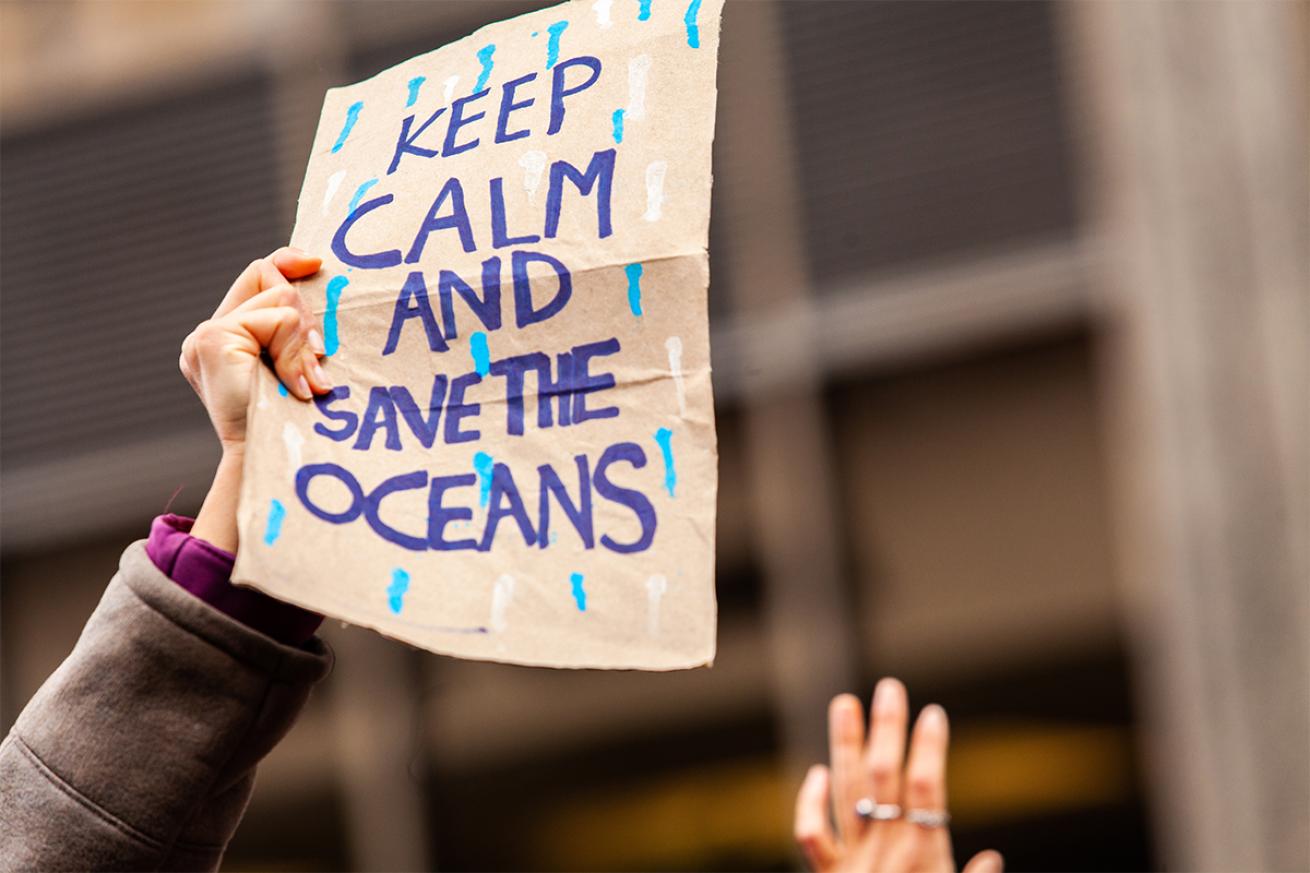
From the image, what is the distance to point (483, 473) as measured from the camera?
5.34 ft

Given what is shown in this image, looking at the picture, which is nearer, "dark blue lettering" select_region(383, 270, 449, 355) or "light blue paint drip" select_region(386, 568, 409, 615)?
"light blue paint drip" select_region(386, 568, 409, 615)

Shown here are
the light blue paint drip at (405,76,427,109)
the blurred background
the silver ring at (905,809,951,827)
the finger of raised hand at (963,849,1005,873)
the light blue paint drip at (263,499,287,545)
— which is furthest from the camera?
the blurred background

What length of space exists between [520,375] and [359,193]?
282mm

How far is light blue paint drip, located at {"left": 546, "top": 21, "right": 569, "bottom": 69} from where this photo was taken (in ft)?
6.01

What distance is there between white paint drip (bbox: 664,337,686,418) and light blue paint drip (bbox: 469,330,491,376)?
0.57 ft

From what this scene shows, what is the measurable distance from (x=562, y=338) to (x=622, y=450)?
0.13 meters

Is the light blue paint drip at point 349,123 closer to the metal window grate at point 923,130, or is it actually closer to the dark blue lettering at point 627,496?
the dark blue lettering at point 627,496

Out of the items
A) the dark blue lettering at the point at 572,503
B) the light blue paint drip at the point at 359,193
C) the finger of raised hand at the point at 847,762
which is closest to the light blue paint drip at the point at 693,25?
the light blue paint drip at the point at 359,193

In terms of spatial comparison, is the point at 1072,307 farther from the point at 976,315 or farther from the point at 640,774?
the point at 640,774

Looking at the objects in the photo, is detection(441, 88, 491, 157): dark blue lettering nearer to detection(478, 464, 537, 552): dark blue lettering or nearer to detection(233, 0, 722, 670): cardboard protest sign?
detection(233, 0, 722, 670): cardboard protest sign

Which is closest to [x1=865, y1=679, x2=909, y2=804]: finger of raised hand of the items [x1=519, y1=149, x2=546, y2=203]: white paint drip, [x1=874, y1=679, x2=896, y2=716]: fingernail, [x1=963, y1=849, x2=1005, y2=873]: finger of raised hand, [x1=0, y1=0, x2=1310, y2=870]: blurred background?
[x1=874, y1=679, x2=896, y2=716]: fingernail

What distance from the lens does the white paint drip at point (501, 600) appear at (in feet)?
5.10

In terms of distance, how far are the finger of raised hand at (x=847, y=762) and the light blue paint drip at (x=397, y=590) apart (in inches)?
37.6

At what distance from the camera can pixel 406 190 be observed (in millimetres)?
1772
